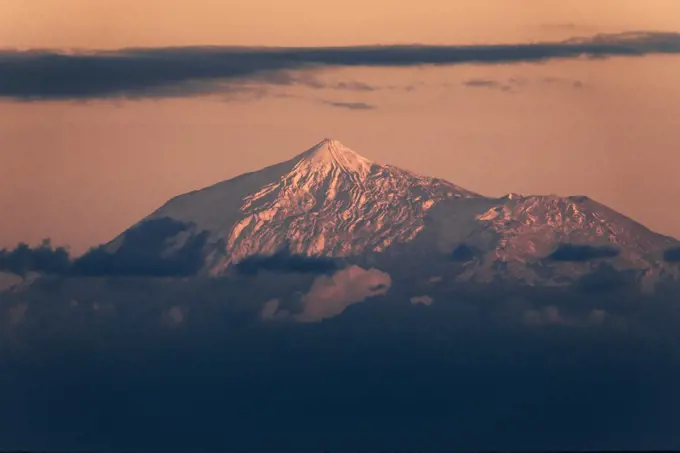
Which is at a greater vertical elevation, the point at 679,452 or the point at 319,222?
the point at 319,222

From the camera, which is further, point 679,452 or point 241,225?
point 241,225

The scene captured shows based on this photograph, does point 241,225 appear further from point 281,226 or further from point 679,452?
point 679,452

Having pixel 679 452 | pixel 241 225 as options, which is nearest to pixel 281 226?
pixel 241 225

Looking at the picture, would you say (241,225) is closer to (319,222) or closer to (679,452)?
(319,222)

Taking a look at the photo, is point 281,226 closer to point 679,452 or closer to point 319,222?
point 319,222

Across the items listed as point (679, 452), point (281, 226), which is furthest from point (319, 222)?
point (679, 452)

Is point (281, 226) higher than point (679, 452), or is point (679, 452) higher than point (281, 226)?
point (281, 226)
